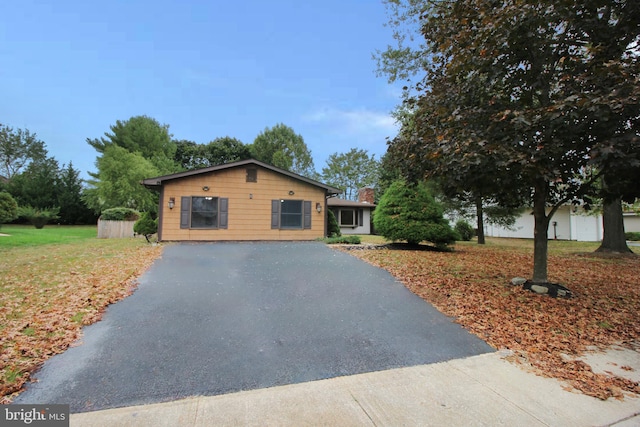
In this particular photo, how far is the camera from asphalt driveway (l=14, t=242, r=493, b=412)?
2.70 m

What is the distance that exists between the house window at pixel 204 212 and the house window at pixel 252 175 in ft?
4.64

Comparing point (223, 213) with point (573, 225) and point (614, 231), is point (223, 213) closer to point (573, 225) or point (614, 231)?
point (614, 231)

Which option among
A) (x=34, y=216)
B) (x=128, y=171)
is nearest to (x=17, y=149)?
(x=34, y=216)

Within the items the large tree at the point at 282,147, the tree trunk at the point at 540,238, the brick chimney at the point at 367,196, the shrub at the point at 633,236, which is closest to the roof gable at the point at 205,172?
the brick chimney at the point at 367,196

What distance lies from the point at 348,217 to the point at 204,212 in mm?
10828

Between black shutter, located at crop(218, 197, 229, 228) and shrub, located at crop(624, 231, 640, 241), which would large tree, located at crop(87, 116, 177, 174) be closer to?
black shutter, located at crop(218, 197, 229, 228)

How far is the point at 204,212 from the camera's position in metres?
12.9

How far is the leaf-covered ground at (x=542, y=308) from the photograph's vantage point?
3.29 m

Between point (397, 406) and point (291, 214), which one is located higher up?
point (291, 214)

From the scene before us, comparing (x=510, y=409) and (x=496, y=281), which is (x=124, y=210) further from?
(x=510, y=409)

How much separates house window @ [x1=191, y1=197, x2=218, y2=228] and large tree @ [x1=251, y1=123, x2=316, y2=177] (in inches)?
798

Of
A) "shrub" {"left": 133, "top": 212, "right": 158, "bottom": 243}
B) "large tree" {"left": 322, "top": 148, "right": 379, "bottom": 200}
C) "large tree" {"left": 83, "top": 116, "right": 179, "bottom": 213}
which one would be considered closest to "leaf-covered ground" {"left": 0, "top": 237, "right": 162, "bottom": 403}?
"shrub" {"left": 133, "top": 212, "right": 158, "bottom": 243}

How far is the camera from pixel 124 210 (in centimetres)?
1728

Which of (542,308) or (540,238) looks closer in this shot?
(542,308)
